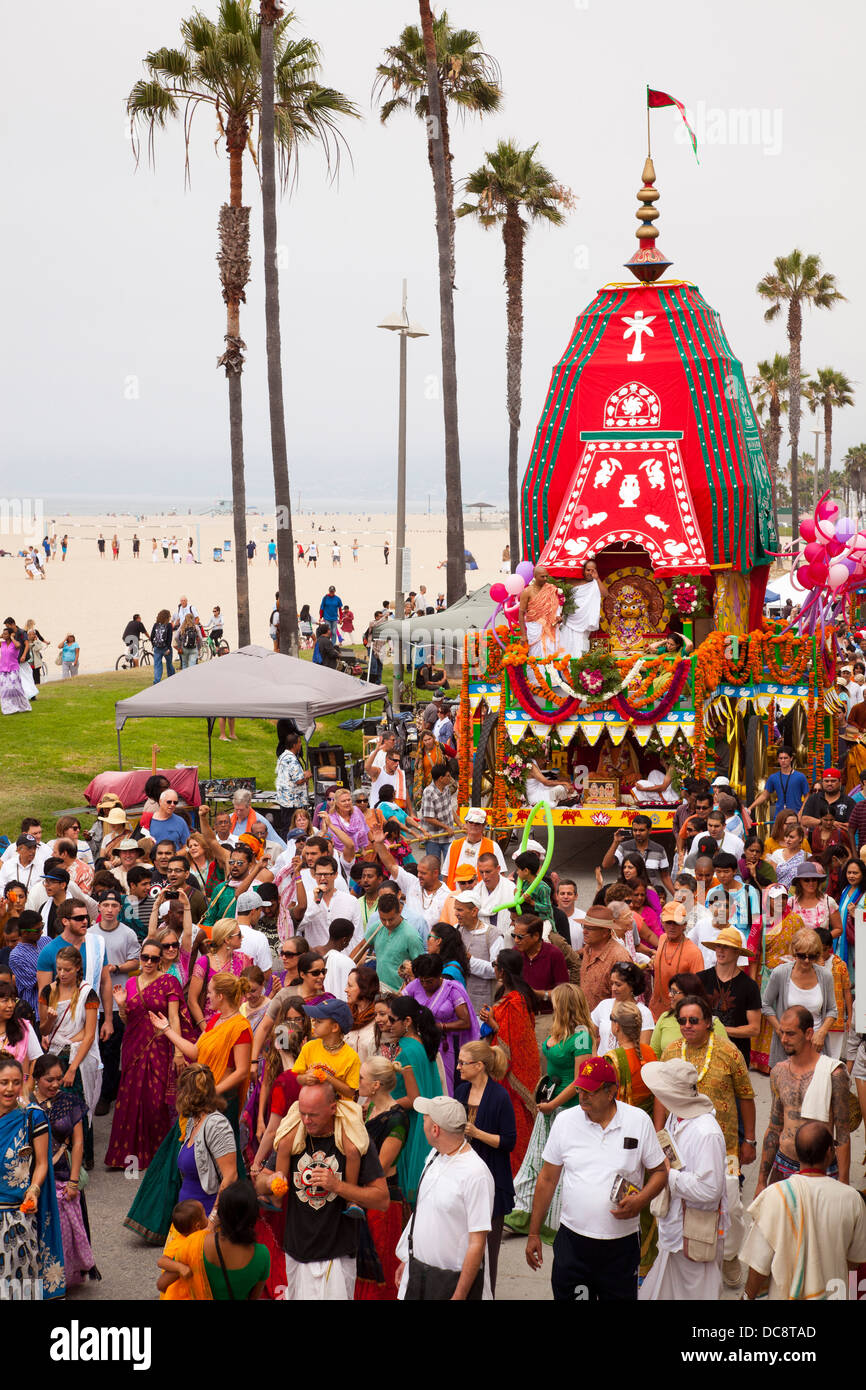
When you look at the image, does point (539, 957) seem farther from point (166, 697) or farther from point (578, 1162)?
point (166, 697)

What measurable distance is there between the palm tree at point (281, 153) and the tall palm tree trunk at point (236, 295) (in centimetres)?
78

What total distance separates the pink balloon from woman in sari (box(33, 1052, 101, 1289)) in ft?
41.5

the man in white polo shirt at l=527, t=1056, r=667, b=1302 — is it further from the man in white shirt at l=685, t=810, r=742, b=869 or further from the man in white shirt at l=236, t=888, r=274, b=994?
the man in white shirt at l=685, t=810, r=742, b=869

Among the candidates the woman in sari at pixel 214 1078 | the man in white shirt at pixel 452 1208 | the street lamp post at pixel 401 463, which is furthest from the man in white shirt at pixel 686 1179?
the street lamp post at pixel 401 463

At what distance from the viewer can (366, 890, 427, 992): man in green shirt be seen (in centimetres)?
912

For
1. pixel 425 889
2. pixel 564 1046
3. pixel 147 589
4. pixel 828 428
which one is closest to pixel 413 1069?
pixel 564 1046

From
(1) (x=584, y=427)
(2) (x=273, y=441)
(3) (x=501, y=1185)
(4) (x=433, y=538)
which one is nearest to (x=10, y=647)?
(2) (x=273, y=441)

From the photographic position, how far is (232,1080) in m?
7.47

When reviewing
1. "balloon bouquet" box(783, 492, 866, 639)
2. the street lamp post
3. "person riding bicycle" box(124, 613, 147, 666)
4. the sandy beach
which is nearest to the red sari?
"balloon bouquet" box(783, 492, 866, 639)

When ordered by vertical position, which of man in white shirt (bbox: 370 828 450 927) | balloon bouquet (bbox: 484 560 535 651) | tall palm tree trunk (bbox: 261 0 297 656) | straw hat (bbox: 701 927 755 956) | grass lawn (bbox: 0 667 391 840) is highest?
tall palm tree trunk (bbox: 261 0 297 656)

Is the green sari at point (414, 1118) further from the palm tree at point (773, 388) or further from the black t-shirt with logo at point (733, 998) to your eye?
the palm tree at point (773, 388)

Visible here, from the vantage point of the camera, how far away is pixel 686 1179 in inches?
252

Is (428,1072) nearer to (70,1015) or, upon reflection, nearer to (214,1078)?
(214,1078)

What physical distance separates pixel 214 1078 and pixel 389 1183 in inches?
43.1
